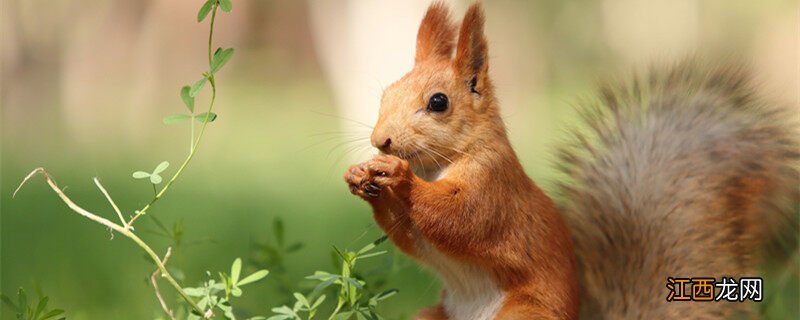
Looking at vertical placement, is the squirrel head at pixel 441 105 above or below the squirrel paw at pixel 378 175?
above

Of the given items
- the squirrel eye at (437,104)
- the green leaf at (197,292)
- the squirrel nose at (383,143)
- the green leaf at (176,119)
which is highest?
the squirrel eye at (437,104)

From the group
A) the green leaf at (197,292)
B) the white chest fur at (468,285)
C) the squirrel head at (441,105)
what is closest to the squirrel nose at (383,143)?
the squirrel head at (441,105)

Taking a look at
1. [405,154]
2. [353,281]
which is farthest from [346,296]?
[405,154]

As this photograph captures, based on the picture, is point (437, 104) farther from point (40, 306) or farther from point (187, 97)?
point (40, 306)

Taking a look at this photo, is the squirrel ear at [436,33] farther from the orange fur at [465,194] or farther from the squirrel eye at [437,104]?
the squirrel eye at [437,104]

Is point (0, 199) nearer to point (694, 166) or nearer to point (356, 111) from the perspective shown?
point (356, 111)

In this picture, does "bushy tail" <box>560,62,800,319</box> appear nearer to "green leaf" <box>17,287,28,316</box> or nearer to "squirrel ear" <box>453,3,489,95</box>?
"squirrel ear" <box>453,3,489,95</box>
